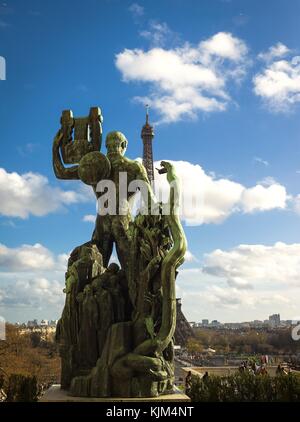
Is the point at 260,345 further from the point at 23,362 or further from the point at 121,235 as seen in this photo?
the point at 121,235

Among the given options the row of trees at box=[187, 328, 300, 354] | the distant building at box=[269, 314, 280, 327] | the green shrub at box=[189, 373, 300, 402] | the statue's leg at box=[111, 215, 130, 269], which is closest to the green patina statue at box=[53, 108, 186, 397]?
the statue's leg at box=[111, 215, 130, 269]

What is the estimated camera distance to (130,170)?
34.7ft

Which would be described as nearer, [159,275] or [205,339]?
[159,275]

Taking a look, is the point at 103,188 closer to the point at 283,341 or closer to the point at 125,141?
the point at 125,141

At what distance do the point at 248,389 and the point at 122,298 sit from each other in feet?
30.6

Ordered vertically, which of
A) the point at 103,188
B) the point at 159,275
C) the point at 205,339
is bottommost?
the point at 205,339

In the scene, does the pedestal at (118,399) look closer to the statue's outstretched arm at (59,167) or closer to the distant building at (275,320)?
the statue's outstretched arm at (59,167)

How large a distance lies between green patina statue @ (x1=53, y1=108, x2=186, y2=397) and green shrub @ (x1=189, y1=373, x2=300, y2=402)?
28.2ft

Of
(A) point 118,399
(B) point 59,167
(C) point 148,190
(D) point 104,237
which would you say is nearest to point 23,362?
(B) point 59,167

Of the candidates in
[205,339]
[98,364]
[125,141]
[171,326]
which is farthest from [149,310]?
[205,339]
